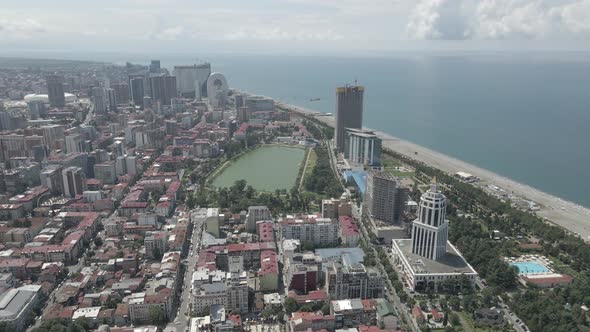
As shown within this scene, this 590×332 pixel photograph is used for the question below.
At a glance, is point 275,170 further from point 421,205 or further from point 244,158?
point 421,205

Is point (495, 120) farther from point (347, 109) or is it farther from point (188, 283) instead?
point (188, 283)

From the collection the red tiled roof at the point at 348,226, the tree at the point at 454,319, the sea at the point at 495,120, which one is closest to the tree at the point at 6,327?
the red tiled roof at the point at 348,226

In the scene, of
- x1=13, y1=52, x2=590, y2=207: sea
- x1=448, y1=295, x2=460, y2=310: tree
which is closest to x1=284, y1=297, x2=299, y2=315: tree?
x1=448, y1=295, x2=460, y2=310: tree

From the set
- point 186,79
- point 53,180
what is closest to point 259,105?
point 186,79

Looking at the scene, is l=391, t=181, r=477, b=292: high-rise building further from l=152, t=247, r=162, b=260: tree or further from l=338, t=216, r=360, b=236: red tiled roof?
l=152, t=247, r=162, b=260: tree

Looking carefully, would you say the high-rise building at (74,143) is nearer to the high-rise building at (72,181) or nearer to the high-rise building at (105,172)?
the high-rise building at (105,172)

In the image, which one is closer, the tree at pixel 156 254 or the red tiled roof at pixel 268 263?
the red tiled roof at pixel 268 263
